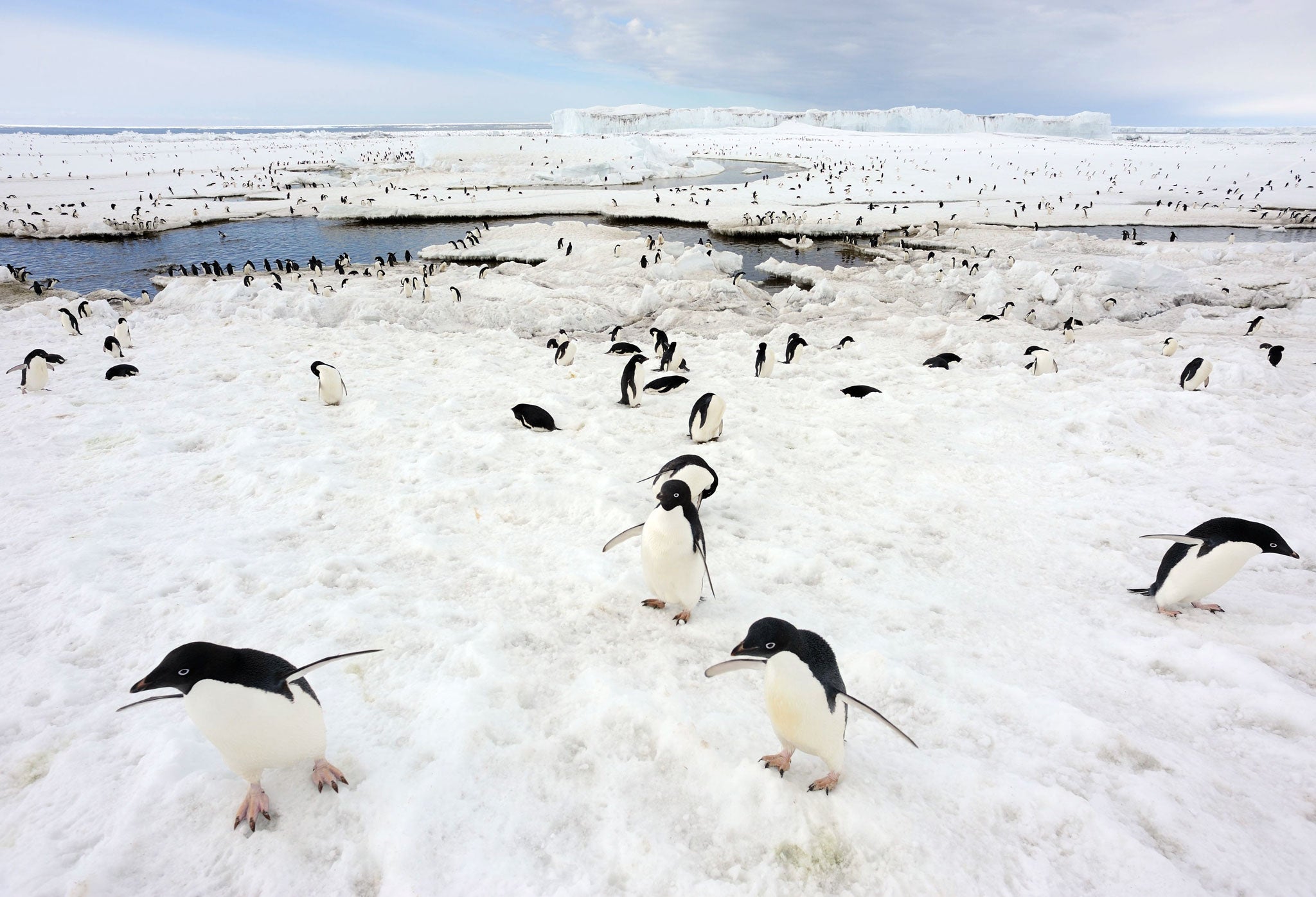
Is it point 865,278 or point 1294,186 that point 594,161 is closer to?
point 865,278

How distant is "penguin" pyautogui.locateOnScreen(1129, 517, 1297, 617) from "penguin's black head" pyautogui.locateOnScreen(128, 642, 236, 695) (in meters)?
5.20

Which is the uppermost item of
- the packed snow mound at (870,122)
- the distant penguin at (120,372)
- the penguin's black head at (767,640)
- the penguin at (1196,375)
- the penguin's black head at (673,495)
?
the packed snow mound at (870,122)

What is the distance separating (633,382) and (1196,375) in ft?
27.4

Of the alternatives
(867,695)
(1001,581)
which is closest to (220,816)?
(867,695)

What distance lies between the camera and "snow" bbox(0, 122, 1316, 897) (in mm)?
2484

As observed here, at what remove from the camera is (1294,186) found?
149ft

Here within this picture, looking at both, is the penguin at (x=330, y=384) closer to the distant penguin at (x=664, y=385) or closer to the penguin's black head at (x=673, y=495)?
the distant penguin at (x=664, y=385)

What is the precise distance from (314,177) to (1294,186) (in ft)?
293

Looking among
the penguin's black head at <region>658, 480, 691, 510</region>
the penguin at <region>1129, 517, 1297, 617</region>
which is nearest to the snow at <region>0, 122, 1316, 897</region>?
the penguin at <region>1129, 517, 1297, 617</region>

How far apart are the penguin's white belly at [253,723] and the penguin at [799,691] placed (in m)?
1.81

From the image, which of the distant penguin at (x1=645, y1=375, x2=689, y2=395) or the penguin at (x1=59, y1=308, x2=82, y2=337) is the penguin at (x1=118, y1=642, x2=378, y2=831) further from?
the penguin at (x1=59, y1=308, x2=82, y2=337)

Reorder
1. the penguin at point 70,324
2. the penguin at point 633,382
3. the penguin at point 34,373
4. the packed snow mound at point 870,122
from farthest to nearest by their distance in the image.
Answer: the packed snow mound at point 870,122 → the penguin at point 70,324 → the penguin at point 34,373 → the penguin at point 633,382

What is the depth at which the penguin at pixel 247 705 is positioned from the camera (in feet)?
7.87

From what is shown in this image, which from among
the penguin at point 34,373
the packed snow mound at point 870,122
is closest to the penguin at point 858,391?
the penguin at point 34,373
